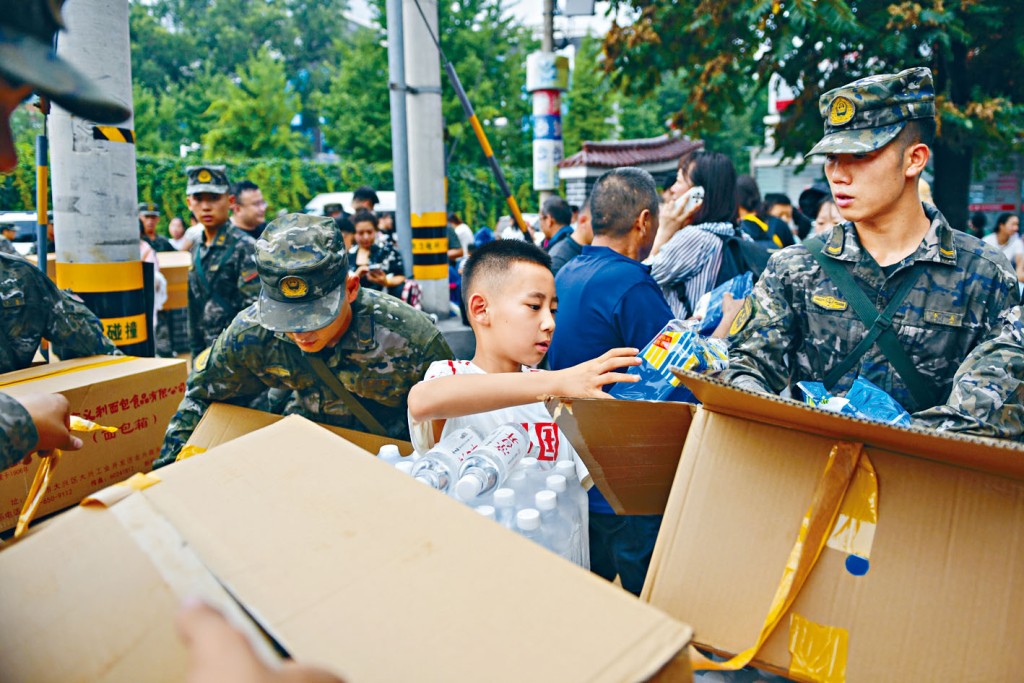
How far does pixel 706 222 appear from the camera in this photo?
3.85m

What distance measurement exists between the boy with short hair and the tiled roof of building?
1787 centimetres

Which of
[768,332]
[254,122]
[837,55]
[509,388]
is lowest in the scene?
[509,388]

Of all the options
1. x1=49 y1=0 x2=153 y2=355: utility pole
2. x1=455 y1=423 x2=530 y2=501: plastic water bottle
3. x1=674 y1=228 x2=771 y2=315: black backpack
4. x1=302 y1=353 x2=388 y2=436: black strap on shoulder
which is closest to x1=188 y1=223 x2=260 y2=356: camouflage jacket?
x1=49 y1=0 x2=153 y2=355: utility pole

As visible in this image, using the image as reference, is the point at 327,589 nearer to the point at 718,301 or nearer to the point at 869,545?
the point at 869,545

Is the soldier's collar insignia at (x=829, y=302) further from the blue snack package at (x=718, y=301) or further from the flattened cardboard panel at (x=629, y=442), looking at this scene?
the blue snack package at (x=718, y=301)

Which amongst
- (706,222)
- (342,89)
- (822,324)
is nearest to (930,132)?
(822,324)

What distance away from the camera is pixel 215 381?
8.80 feet

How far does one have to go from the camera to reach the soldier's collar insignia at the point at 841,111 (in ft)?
6.40

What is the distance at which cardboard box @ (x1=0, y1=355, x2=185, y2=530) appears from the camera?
2.62 metres

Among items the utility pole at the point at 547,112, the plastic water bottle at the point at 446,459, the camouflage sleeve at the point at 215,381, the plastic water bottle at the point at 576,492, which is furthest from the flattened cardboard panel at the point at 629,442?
the utility pole at the point at 547,112

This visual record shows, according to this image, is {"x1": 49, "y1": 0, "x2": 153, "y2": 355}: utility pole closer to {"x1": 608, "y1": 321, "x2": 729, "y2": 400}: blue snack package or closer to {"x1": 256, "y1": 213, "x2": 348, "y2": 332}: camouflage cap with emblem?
{"x1": 256, "y1": 213, "x2": 348, "y2": 332}: camouflage cap with emblem

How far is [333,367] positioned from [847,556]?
1.90 meters

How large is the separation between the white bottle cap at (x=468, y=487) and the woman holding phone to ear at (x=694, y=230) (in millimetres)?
2017

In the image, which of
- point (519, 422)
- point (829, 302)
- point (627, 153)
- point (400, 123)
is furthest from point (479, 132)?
point (627, 153)
